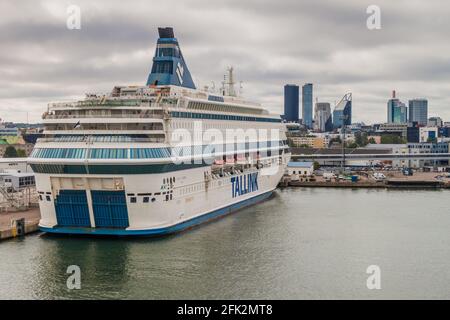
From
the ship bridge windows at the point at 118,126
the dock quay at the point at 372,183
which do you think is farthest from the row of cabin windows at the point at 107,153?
the dock quay at the point at 372,183

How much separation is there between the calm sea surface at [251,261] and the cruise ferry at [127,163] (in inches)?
34.6

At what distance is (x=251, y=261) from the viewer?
945 inches

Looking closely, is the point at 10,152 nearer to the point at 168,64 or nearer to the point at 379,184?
the point at 379,184

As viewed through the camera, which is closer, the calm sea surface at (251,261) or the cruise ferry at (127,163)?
the calm sea surface at (251,261)

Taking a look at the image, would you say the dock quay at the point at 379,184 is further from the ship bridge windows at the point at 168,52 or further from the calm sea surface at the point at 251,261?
the ship bridge windows at the point at 168,52

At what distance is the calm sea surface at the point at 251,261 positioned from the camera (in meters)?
20.4

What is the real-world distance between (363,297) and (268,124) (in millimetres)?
26932

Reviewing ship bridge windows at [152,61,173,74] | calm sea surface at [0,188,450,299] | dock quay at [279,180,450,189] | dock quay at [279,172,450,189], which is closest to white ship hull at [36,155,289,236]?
calm sea surface at [0,188,450,299]

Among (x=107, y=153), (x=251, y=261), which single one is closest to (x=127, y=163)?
(x=107, y=153)

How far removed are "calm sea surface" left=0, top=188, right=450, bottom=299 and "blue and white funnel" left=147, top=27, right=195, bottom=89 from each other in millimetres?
8119

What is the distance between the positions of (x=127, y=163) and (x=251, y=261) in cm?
666

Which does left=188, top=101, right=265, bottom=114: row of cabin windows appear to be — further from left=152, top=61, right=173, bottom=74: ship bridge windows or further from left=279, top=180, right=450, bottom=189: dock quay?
left=279, top=180, right=450, bottom=189: dock quay
